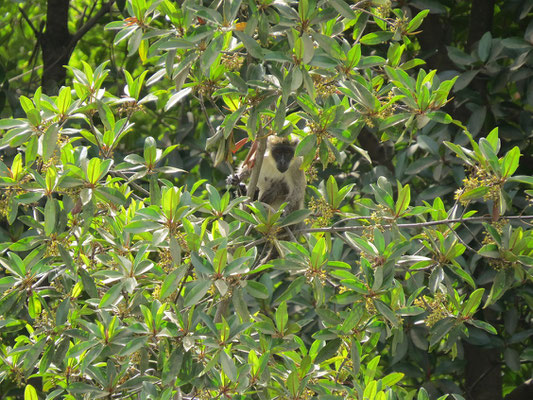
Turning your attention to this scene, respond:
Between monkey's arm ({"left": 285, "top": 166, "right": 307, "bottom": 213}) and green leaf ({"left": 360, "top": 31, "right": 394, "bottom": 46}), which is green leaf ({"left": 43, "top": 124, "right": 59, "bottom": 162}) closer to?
green leaf ({"left": 360, "top": 31, "right": 394, "bottom": 46})

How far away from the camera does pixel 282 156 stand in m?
5.95

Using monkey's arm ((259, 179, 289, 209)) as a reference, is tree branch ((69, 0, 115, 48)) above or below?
above

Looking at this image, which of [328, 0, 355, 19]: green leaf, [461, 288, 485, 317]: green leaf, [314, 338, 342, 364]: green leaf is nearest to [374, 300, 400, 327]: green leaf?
[314, 338, 342, 364]: green leaf

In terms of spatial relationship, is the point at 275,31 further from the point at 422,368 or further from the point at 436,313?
the point at 422,368

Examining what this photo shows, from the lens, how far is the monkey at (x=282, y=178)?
609cm

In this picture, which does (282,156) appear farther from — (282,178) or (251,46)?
(251,46)

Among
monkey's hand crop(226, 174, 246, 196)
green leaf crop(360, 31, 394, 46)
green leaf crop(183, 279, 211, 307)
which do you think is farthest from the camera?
monkey's hand crop(226, 174, 246, 196)

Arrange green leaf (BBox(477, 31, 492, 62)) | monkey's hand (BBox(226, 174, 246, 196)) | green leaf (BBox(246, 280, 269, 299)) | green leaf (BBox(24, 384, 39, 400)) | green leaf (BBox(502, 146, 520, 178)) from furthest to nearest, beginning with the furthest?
green leaf (BBox(477, 31, 492, 62)), monkey's hand (BBox(226, 174, 246, 196)), green leaf (BBox(24, 384, 39, 400)), green leaf (BBox(502, 146, 520, 178)), green leaf (BBox(246, 280, 269, 299))

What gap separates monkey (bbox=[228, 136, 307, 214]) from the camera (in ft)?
20.0

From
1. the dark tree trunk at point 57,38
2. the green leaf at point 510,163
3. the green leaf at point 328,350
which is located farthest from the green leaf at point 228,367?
the dark tree trunk at point 57,38

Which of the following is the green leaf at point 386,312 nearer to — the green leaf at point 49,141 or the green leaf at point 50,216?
the green leaf at point 50,216

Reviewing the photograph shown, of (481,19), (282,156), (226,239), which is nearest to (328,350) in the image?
(226,239)

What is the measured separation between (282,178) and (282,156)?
1.42ft

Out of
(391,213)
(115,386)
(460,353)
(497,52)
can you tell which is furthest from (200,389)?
(497,52)
